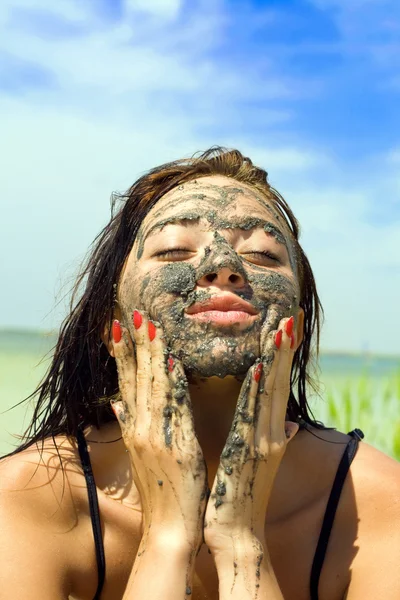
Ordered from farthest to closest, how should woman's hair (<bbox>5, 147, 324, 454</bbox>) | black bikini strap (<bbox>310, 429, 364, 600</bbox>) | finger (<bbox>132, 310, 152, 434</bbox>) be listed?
woman's hair (<bbox>5, 147, 324, 454</bbox>)
black bikini strap (<bbox>310, 429, 364, 600</bbox>)
finger (<bbox>132, 310, 152, 434</bbox>)

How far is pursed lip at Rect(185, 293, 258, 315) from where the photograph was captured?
283cm

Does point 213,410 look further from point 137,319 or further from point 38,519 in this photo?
point 38,519

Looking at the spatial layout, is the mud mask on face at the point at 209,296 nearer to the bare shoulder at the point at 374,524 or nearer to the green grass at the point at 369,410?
the bare shoulder at the point at 374,524

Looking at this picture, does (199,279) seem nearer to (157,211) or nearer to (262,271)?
(262,271)

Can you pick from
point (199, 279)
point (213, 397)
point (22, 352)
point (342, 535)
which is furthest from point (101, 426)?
point (22, 352)

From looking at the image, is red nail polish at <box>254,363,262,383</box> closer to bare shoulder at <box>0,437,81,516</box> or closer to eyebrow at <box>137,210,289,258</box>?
eyebrow at <box>137,210,289,258</box>

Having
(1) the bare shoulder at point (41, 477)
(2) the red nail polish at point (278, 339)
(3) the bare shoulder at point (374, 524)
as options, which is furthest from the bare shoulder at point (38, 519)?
(3) the bare shoulder at point (374, 524)

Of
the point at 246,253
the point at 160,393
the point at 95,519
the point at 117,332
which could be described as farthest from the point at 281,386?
the point at 95,519

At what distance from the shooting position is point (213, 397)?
3.01m

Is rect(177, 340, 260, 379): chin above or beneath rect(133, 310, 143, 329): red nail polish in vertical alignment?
beneath

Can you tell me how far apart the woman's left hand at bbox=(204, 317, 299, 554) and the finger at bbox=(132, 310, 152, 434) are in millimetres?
334

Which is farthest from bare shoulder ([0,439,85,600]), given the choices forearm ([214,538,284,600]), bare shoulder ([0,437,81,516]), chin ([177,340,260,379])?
chin ([177,340,260,379])

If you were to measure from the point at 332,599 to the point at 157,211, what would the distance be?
1.86 metres

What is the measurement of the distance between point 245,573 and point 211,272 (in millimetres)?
1133
